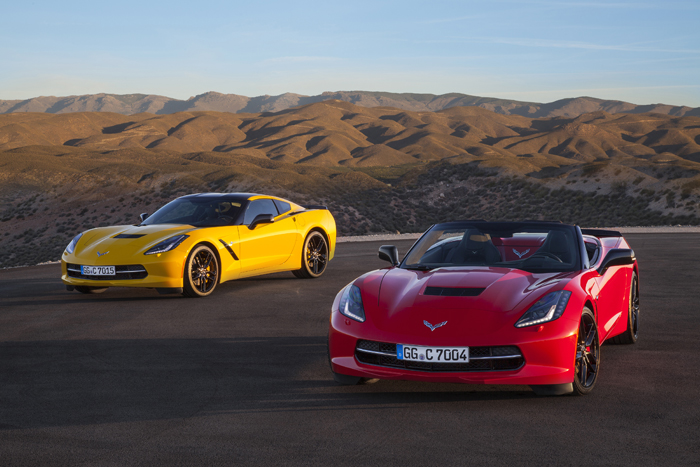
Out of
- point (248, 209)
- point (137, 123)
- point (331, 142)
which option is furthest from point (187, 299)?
point (137, 123)

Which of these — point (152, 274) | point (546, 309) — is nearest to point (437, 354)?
Result: point (546, 309)

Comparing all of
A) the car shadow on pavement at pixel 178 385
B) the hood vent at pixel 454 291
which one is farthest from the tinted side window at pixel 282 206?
the hood vent at pixel 454 291

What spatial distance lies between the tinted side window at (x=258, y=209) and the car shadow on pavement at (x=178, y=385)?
4.80 m

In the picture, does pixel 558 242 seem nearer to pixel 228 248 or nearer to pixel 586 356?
pixel 586 356

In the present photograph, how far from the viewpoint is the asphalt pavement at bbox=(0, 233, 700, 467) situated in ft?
14.0

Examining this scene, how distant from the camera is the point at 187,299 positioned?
11.0m

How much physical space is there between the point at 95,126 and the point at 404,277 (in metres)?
181

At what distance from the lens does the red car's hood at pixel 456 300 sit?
5.20 meters

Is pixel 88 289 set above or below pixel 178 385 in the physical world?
below

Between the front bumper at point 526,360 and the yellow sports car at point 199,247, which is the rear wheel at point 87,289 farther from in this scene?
the front bumper at point 526,360

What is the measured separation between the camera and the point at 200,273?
1116 centimetres

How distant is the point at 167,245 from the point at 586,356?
690 centimetres

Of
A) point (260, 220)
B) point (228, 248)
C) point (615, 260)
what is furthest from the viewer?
point (260, 220)

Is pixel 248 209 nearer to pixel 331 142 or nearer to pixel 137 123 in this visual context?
pixel 331 142
